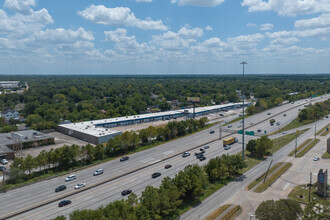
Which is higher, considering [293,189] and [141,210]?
[141,210]

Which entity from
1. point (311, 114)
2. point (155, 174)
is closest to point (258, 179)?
point (155, 174)

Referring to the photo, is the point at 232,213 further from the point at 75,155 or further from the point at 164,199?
the point at 75,155

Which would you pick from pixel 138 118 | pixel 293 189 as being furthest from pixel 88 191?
pixel 138 118

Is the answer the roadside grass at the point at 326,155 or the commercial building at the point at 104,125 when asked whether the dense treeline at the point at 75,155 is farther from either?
the roadside grass at the point at 326,155

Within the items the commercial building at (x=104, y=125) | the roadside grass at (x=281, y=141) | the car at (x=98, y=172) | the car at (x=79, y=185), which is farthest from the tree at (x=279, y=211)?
the commercial building at (x=104, y=125)

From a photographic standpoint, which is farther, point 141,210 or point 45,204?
point 45,204

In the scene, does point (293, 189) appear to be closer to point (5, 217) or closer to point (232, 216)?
point (232, 216)
